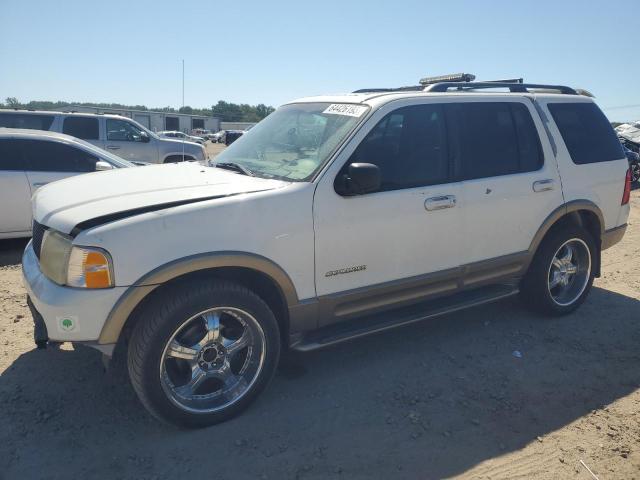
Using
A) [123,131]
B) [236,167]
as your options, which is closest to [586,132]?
[236,167]

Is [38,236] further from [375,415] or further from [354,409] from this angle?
[375,415]

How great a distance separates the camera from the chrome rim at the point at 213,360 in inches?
117

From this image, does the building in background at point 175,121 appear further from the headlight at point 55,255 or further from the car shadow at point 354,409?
the headlight at point 55,255

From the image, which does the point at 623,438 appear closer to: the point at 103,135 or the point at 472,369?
the point at 472,369

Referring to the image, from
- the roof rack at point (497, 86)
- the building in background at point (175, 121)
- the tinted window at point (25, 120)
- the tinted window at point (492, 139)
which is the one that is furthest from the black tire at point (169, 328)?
the building in background at point (175, 121)

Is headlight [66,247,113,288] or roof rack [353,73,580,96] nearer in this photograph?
headlight [66,247,113,288]

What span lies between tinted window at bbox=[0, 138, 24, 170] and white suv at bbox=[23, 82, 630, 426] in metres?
3.43

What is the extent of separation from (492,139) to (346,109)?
4.29ft

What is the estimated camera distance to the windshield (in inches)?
135

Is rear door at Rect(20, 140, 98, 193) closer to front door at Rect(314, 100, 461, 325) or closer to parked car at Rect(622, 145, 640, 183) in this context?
front door at Rect(314, 100, 461, 325)

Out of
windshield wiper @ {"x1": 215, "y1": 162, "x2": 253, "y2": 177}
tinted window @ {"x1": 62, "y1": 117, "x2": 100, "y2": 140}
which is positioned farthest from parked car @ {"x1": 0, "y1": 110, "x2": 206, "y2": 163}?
windshield wiper @ {"x1": 215, "y1": 162, "x2": 253, "y2": 177}

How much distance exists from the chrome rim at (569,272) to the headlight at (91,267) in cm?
391

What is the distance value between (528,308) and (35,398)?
4275 mm

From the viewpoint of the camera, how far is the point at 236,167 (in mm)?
3770
